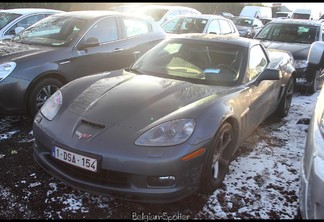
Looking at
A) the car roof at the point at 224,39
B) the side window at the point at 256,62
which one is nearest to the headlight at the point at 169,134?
the side window at the point at 256,62

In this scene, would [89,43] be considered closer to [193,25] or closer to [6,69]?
[6,69]

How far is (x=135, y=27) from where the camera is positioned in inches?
247

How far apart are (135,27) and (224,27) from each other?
16.4 feet

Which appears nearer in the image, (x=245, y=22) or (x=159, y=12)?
(x=159, y=12)

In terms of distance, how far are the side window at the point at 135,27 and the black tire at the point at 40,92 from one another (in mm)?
1741

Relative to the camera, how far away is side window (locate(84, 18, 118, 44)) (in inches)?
215

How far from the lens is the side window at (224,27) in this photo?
1041cm

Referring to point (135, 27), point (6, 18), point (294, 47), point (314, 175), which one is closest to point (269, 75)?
point (314, 175)

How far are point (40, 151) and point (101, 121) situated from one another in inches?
26.8

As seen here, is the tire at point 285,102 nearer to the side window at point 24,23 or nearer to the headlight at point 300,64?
the headlight at point 300,64

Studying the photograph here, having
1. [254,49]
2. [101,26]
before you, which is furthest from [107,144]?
[101,26]

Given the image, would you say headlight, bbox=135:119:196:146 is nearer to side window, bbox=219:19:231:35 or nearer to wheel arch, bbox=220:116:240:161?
wheel arch, bbox=220:116:240:161

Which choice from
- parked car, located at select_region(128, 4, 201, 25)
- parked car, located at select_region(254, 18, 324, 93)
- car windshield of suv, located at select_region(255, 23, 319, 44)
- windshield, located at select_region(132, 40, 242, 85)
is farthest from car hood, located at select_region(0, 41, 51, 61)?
parked car, located at select_region(128, 4, 201, 25)

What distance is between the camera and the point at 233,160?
155 inches
